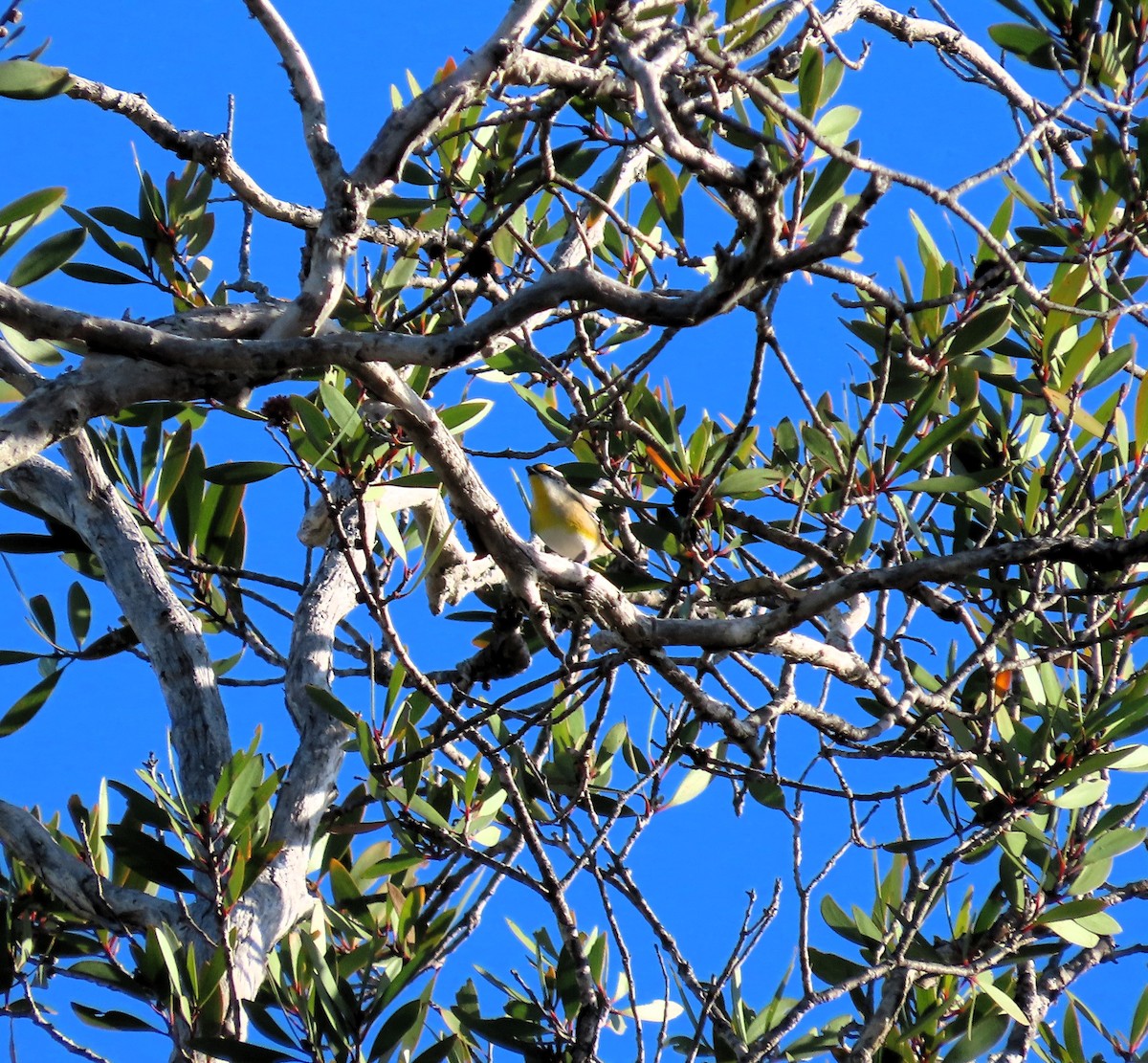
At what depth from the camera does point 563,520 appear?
3854 mm

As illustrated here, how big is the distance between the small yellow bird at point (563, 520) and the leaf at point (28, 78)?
1957 mm

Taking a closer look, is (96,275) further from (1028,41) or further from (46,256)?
(1028,41)

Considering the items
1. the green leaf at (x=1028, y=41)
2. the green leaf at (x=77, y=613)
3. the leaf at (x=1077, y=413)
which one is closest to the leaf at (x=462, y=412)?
the leaf at (x=1077, y=413)

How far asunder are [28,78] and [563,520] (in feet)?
7.04

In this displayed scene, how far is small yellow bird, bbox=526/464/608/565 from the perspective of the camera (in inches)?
151

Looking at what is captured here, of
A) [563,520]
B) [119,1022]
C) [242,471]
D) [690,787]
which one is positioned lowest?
[119,1022]

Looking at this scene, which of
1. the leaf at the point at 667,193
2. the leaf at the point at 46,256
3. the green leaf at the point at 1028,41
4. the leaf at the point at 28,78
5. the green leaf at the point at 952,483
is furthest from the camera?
the green leaf at the point at 1028,41

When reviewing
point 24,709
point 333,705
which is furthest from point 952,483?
point 24,709

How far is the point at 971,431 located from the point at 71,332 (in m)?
2.04

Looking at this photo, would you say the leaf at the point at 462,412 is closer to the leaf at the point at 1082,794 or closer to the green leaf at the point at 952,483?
the green leaf at the point at 952,483

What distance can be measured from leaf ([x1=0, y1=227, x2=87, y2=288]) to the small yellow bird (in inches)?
67.0

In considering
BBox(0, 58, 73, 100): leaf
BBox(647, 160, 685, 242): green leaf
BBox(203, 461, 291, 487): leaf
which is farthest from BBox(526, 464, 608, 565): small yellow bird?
BBox(0, 58, 73, 100): leaf

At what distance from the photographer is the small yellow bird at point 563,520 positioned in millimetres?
3840

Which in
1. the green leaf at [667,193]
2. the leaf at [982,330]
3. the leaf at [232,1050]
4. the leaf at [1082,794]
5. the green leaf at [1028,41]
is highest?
the green leaf at [1028,41]
